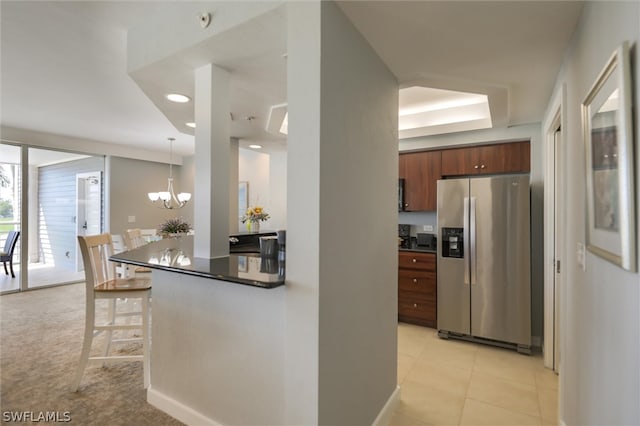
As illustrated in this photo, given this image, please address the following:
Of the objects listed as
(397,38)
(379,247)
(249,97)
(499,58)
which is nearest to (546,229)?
(499,58)

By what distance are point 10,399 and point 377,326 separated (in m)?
2.56

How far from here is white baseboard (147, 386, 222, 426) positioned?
1.86m

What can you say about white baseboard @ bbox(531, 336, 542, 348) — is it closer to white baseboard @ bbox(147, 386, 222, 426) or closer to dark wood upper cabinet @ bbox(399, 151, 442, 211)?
dark wood upper cabinet @ bbox(399, 151, 442, 211)

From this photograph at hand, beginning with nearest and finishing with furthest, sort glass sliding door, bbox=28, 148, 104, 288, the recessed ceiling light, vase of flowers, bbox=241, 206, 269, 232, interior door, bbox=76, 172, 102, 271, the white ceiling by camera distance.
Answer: the white ceiling
the recessed ceiling light
vase of flowers, bbox=241, 206, 269, 232
glass sliding door, bbox=28, 148, 104, 288
interior door, bbox=76, 172, 102, 271

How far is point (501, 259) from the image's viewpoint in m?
3.16

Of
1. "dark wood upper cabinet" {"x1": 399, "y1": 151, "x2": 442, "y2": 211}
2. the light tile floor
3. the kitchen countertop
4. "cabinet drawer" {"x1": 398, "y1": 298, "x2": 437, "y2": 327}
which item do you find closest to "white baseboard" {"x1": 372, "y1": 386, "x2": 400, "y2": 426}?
the light tile floor

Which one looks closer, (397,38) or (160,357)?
(397,38)

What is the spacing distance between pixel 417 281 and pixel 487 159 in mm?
1584

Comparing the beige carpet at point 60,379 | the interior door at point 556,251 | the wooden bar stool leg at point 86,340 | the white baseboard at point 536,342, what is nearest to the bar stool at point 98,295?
the wooden bar stool leg at point 86,340

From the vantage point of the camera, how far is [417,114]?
12.7 feet

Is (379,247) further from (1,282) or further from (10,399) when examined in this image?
(1,282)

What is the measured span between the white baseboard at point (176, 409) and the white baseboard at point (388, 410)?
0.94m

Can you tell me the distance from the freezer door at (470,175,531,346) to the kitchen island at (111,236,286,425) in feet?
7.79

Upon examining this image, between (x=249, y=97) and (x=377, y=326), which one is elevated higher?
(x=249, y=97)
